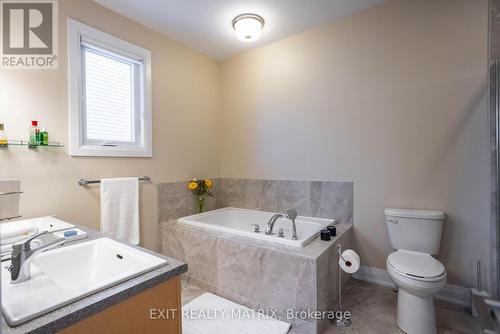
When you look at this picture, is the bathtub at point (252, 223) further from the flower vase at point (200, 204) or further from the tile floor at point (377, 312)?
the tile floor at point (377, 312)

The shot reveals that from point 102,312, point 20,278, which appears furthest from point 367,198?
point 20,278

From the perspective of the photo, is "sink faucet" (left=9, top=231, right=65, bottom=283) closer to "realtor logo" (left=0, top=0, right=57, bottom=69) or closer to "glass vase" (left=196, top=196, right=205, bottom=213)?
"realtor logo" (left=0, top=0, right=57, bottom=69)

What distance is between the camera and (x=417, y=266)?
172 centimetres

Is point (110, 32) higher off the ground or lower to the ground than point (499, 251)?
higher

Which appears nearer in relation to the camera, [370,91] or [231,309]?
[231,309]

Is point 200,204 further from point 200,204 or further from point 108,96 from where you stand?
point 108,96

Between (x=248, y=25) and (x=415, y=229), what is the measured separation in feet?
7.89

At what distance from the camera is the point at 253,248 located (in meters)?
1.94

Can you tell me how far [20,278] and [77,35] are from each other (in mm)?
1972

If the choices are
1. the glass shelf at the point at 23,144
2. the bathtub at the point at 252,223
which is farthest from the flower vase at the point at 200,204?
the glass shelf at the point at 23,144

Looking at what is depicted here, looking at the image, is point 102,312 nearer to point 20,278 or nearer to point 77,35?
point 20,278

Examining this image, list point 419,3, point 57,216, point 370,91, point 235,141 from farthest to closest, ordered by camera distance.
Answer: point 235,141 < point 370,91 < point 419,3 < point 57,216

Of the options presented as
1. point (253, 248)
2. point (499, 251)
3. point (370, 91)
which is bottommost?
point (253, 248)

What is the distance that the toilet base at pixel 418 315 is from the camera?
5.43 feet
